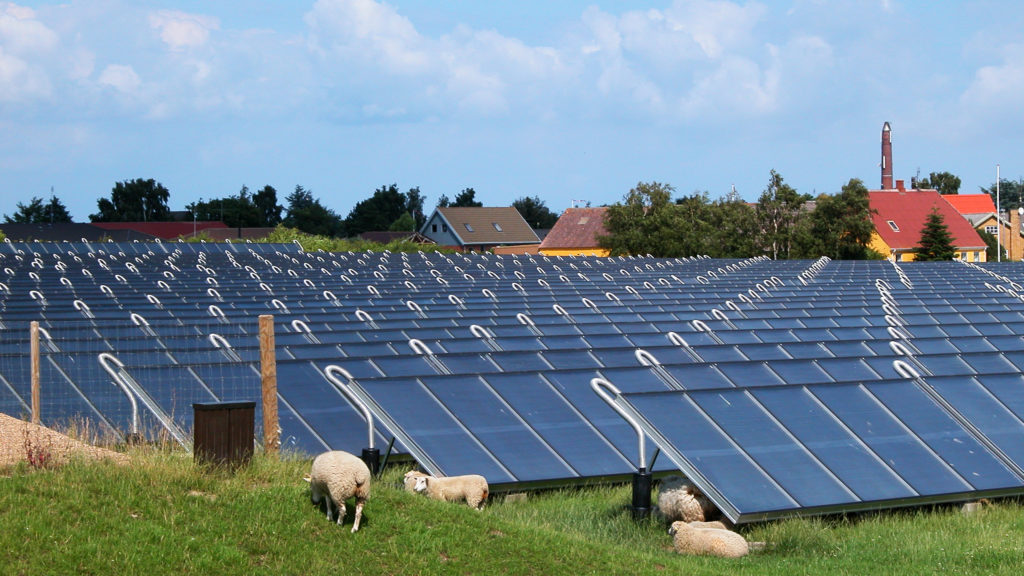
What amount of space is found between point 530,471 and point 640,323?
11341 millimetres

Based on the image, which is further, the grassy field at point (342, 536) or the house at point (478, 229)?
the house at point (478, 229)

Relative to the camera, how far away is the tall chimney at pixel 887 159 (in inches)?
4650

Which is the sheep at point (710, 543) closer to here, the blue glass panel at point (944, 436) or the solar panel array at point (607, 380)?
the solar panel array at point (607, 380)

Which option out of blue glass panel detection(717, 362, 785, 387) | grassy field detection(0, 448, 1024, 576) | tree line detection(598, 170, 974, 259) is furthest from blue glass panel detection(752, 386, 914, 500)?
tree line detection(598, 170, 974, 259)

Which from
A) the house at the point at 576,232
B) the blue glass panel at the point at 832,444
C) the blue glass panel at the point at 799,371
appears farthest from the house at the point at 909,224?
the blue glass panel at the point at 832,444

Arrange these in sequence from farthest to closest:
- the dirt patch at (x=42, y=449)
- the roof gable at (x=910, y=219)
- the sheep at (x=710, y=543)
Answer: the roof gable at (x=910, y=219) < the sheep at (x=710, y=543) < the dirt patch at (x=42, y=449)

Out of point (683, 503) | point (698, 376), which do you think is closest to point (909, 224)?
point (698, 376)

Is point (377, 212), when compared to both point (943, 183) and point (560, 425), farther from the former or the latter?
point (560, 425)

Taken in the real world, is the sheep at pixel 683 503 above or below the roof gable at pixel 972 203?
below

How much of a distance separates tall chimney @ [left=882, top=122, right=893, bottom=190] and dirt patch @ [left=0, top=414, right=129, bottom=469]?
114184 millimetres

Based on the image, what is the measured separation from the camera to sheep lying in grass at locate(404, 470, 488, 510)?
415 inches

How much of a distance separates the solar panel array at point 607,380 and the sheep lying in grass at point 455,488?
579mm

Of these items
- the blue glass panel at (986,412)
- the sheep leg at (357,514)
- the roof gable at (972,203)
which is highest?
the roof gable at (972,203)

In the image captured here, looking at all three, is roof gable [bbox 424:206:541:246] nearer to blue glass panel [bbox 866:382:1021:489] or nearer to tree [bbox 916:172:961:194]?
tree [bbox 916:172:961:194]
